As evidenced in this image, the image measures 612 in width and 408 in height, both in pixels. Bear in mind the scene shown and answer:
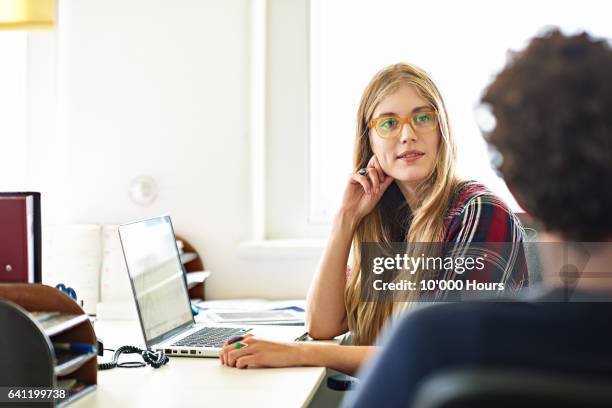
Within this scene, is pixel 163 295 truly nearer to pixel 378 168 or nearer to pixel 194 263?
pixel 378 168

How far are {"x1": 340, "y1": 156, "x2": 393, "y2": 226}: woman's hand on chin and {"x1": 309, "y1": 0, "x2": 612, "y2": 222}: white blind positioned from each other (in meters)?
0.98

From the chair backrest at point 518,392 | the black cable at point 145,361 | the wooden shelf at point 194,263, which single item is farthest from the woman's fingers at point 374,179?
the chair backrest at point 518,392

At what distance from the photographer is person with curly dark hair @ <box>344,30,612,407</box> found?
749 millimetres

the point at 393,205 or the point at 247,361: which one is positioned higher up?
the point at 393,205

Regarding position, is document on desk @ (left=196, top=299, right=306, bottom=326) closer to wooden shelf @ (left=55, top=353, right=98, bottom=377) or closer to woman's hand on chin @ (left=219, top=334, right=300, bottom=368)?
woman's hand on chin @ (left=219, top=334, right=300, bottom=368)

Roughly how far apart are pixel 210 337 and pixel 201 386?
0.45m

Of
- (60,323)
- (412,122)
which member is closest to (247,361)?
(60,323)

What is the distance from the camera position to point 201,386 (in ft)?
5.00

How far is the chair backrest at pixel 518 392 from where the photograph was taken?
0.58 metres

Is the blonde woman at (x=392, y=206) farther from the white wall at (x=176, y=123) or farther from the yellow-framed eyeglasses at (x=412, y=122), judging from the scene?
the white wall at (x=176, y=123)

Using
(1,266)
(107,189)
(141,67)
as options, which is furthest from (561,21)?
(1,266)

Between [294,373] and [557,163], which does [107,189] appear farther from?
[557,163]

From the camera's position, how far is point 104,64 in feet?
9.98

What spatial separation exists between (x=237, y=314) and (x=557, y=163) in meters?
1.66
